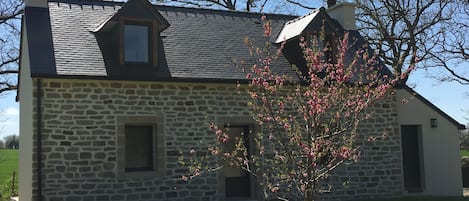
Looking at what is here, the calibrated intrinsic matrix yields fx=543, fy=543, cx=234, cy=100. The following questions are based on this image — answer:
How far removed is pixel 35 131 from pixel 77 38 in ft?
8.94

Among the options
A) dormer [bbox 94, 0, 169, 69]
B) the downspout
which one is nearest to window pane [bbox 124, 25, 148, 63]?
dormer [bbox 94, 0, 169, 69]

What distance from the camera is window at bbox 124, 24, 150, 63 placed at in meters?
13.2

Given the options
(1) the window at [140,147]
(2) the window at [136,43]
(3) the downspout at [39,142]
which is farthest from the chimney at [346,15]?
(3) the downspout at [39,142]

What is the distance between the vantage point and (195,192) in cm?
1330

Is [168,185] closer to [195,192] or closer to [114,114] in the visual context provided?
[195,192]

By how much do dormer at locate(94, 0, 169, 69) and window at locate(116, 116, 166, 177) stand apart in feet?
4.66

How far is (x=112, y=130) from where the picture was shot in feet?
41.2

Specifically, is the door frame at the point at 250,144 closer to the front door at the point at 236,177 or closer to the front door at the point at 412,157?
the front door at the point at 236,177

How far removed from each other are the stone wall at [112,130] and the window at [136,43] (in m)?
0.73

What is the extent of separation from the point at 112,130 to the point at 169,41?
3110mm

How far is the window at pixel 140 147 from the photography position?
12617 mm

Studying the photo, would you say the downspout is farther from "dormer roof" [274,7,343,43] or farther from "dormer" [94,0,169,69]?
"dormer roof" [274,7,343,43]

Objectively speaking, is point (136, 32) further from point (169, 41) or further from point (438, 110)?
point (438, 110)

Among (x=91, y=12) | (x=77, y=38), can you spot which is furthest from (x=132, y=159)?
(x=91, y=12)
